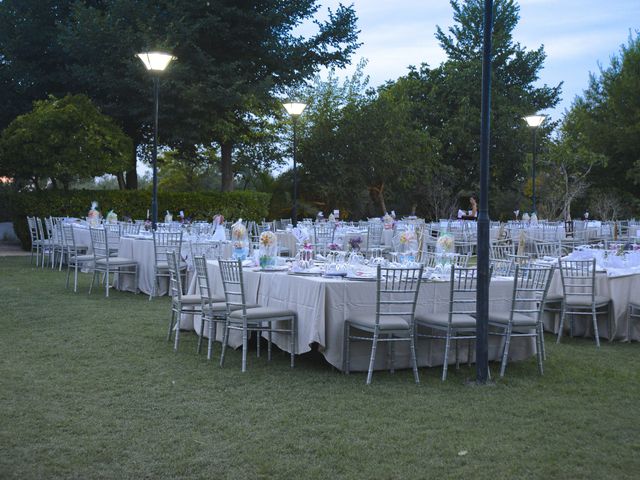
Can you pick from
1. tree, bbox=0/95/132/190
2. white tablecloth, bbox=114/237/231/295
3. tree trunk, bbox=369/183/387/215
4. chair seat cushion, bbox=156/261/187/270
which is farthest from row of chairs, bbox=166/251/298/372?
tree trunk, bbox=369/183/387/215

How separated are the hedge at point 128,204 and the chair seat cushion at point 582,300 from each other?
642 inches

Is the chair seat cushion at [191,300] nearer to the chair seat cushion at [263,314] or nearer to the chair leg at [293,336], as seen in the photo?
the chair seat cushion at [263,314]

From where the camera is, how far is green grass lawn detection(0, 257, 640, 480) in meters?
4.37

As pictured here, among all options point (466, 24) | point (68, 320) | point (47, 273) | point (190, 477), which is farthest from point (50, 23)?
point (190, 477)

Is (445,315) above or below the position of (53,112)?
below

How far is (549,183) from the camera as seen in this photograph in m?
30.5

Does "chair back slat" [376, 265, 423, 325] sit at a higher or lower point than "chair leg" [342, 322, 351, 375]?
higher

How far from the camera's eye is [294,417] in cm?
535

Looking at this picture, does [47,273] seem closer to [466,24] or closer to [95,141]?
[95,141]

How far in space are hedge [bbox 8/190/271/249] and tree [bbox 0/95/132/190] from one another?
72 centimetres

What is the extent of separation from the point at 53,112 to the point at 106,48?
432 centimetres

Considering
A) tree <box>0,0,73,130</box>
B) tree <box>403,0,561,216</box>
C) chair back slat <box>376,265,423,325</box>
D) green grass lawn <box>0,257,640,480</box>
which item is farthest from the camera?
tree <box>403,0,561,216</box>

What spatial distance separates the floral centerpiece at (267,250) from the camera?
25.6 ft

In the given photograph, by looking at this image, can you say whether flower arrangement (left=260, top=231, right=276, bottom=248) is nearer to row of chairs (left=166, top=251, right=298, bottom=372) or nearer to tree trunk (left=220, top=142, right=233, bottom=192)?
row of chairs (left=166, top=251, right=298, bottom=372)
